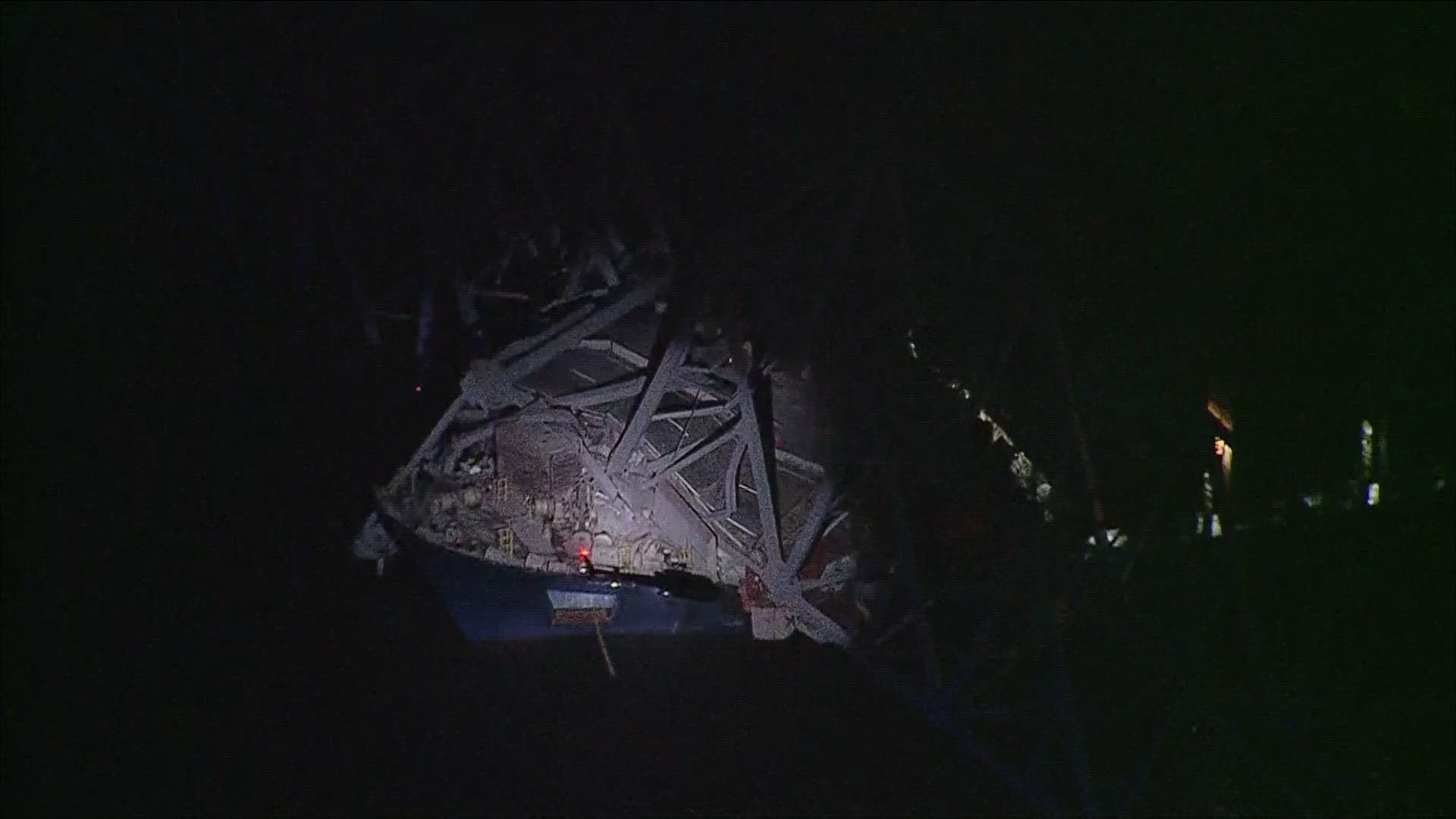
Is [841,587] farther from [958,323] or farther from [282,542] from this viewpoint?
[282,542]

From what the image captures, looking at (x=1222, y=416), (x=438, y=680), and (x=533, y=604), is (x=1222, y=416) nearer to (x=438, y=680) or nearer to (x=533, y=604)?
(x=533, y=604)

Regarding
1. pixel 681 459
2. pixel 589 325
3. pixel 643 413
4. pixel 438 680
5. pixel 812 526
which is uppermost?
pixel 589 325

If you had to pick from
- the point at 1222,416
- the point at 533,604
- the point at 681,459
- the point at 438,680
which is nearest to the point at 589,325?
the point at 681,459

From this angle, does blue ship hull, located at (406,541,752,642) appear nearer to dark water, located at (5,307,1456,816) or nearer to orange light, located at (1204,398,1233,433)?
dark water, located at (5,307,1456,816)

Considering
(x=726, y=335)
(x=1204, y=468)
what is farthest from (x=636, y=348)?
(x=1204, y=468)

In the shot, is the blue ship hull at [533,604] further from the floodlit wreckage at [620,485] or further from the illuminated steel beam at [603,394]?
the illuminated steel beam at [603,394]

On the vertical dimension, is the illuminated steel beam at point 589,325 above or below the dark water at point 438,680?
above

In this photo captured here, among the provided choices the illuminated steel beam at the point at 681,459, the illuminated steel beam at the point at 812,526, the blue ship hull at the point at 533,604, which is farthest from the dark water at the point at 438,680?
the illuminated steel beam at the point at 681,459
